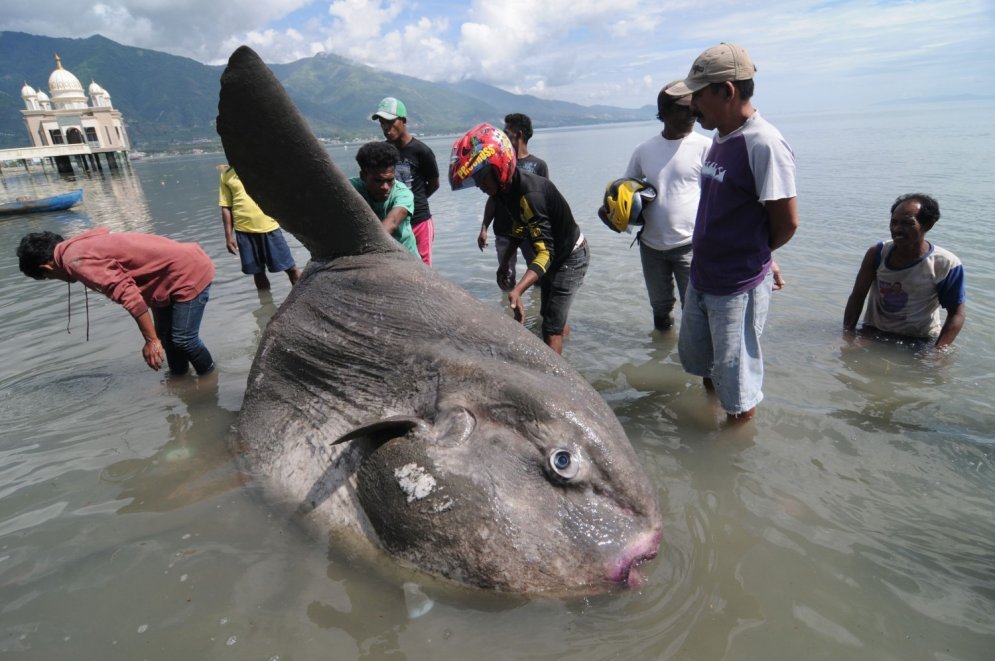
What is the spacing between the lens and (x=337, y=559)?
2.90 meters

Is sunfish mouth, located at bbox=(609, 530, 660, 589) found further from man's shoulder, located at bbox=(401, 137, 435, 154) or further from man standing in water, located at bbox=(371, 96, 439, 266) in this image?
man's shoulder, located at bbox=(401, 137, 435, 154)

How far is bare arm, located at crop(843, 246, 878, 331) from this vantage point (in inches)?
222

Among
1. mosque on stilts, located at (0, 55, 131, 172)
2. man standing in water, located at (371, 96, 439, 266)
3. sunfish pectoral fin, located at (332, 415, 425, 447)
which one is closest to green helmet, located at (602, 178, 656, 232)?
man standing in water, located at (371, 96, 439, 266)

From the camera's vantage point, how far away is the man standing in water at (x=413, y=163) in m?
6.25

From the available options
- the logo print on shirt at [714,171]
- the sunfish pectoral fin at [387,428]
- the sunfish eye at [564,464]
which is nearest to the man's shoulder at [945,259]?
the logo print on shirt at [714,171]

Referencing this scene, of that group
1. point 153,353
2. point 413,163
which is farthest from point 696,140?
point 153,353

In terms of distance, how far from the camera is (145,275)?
4789 mm

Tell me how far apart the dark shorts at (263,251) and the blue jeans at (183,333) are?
2.33 meters

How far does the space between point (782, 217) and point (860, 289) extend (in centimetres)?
350

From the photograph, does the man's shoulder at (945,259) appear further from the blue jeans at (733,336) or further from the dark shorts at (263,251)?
the dark shorts at (263,251)

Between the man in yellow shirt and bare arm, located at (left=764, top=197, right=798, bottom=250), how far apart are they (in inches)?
236

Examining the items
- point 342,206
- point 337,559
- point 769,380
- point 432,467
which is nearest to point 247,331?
point 342,206

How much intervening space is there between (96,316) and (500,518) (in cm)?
847

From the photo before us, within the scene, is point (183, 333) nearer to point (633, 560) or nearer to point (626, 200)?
point (626, 200)
